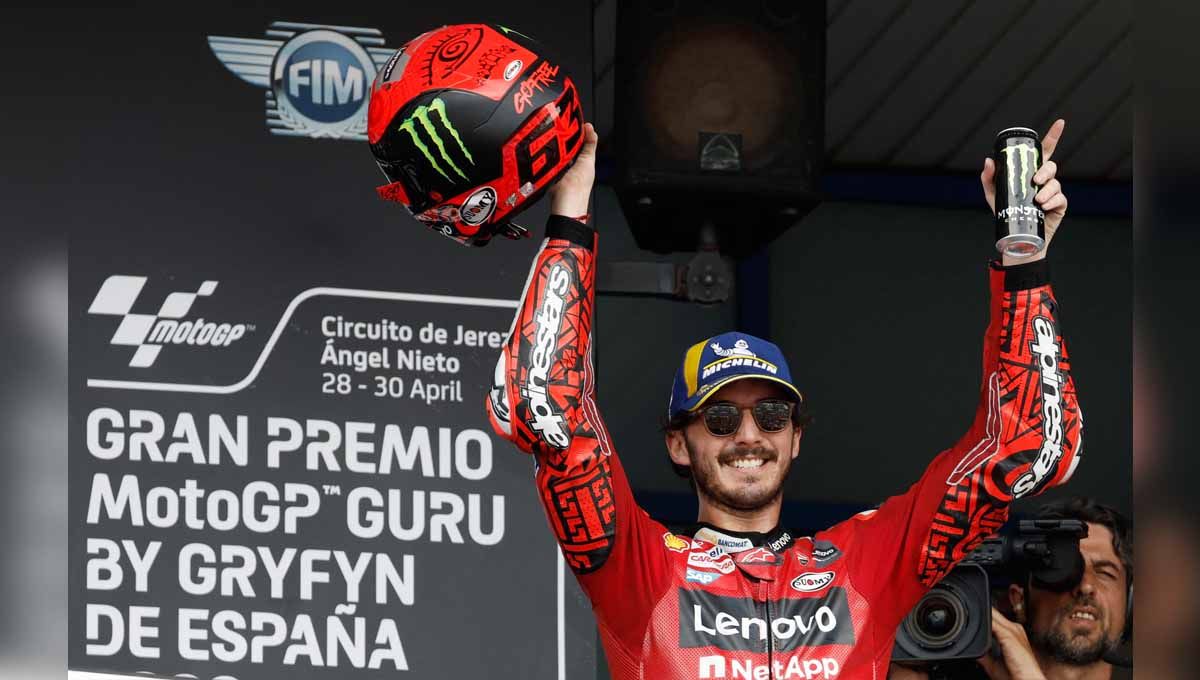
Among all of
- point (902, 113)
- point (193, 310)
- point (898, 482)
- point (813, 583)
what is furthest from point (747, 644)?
point (898, 482)

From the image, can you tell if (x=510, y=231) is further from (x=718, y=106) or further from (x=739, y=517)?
(x=718, y=106)

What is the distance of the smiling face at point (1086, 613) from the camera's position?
450 centimetres

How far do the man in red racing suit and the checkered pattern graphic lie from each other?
1220mm

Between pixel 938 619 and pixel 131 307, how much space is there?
1.87 metres

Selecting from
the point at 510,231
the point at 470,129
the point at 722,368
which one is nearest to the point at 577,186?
the point at 510,231

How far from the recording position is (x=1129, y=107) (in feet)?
19.1

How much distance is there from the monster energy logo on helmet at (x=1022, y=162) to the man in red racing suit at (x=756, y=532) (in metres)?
0.02

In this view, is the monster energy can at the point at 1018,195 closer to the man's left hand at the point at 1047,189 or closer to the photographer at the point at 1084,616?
the man's left hand at the point at 1047,189

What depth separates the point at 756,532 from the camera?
10.4 ft

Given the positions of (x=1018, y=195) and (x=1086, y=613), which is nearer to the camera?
(x=1018, y=195)

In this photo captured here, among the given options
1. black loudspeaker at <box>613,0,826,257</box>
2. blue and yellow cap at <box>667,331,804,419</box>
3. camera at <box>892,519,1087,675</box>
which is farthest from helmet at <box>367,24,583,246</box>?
camera at <box>892,519,1087,675</box>
